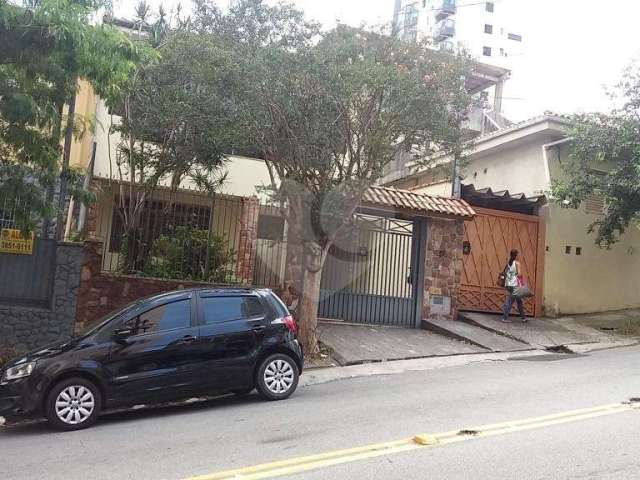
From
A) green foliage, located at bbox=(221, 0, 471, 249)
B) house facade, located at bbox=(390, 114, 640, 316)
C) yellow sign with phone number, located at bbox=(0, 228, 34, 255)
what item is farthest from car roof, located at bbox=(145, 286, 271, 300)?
house facade, located at bbox=(390, 114, 640, 316)

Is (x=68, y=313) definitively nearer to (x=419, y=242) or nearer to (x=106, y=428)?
(x=106, y=428)

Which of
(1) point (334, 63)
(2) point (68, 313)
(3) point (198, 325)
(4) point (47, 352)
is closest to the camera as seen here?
(4) point (47, 352)

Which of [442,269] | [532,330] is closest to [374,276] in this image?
[442,269]

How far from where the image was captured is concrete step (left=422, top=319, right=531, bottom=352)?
12.2 meters

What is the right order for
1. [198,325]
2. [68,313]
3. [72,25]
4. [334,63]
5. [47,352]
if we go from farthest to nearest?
[68,313] < [334,63] < [198,325] < [47,352] < [72,25]

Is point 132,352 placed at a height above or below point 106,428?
above

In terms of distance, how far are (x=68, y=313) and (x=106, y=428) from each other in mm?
4566

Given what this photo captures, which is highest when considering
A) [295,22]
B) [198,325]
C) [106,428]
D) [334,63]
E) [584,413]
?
[295,22]

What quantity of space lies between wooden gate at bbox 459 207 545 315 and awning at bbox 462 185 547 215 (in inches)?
15.8

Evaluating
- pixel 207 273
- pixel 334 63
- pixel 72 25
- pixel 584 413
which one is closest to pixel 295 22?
pixel 334 63

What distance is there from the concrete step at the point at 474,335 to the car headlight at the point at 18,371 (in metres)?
8.56

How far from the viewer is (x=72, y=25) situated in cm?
636

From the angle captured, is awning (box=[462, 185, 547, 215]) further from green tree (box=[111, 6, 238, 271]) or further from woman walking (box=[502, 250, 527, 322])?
green tree (box=[111, 6, 238, 271])

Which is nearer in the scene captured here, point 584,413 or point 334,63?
point 584,413
